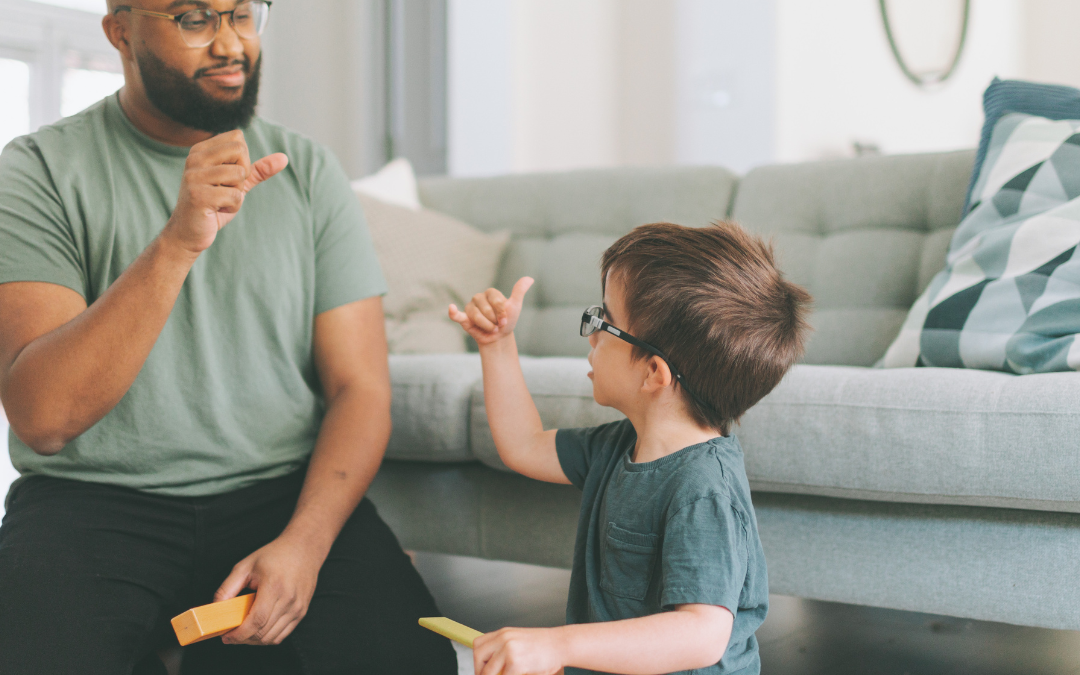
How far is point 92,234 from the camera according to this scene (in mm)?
1073

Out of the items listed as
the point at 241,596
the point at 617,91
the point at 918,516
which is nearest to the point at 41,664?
the point at 241,596

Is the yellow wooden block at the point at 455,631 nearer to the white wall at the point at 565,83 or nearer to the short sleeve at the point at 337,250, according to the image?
the short sleeve at the point at 337,250

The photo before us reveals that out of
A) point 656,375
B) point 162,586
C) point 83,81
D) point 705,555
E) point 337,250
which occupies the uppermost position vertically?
point 83,81

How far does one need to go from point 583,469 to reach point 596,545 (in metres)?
0.11

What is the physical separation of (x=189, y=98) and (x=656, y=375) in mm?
716

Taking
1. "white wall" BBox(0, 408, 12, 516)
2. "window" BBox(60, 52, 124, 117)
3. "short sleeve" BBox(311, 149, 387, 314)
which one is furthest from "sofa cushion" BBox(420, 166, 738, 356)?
"window" BBox(60, 52, 124, 117)

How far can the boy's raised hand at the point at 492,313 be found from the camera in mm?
971

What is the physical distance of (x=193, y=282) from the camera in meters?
1.12

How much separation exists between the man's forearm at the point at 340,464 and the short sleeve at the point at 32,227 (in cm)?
→ 35

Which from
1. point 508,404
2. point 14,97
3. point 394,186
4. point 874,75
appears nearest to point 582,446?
point 508,404

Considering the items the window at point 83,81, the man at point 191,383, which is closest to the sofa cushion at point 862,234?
the man at point 191,383

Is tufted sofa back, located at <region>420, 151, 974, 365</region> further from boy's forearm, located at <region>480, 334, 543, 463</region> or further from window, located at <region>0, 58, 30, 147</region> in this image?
window, located at <region>0, 58, 30, 147</region>

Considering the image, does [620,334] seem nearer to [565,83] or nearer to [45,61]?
[565,83]

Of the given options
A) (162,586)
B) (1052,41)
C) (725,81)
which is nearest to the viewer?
(162,586)
